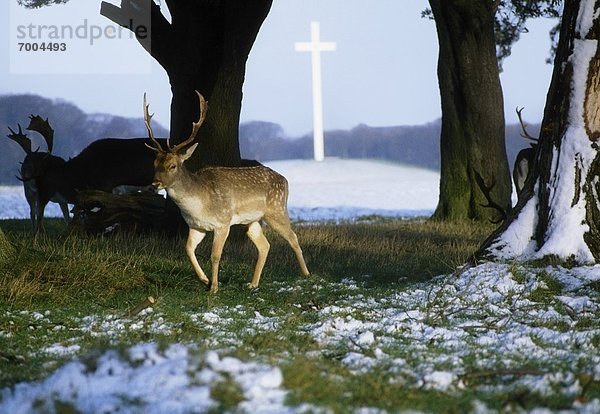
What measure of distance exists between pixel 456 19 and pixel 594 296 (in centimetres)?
939

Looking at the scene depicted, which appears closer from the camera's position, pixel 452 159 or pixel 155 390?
pixel 155 390

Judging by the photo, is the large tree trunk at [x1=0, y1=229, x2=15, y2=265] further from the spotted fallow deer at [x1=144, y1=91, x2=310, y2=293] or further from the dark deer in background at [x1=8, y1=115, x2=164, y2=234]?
the dark deer in background at [x1=8, y1=115, x2=164, y2=234]

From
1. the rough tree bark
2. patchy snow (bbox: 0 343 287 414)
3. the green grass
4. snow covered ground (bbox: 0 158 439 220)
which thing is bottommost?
snow covered ground (bbox: 0 158 439 220)

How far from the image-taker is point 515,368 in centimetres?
489

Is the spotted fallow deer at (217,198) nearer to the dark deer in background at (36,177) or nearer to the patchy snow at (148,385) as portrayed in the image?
the patchy snow at (148,385)

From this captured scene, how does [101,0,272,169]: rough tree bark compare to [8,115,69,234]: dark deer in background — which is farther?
[8,115,69,234]: dark deer in background

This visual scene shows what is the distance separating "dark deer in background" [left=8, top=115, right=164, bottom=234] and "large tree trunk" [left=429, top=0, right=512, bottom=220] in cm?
502

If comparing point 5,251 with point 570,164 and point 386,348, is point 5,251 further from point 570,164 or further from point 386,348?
point 570,164

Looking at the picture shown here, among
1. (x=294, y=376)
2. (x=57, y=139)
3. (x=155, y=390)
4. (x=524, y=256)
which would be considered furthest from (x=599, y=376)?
(x=57, y=139)

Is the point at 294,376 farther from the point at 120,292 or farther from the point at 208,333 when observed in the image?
the point at 120,292

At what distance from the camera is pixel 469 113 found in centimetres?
1630

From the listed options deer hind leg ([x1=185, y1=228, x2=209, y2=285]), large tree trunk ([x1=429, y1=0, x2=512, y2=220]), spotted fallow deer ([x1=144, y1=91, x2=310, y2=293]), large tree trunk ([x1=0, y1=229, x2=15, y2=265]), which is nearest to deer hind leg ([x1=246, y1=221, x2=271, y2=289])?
spotted fallow deer ([x1=144, y1=91, x2=310, y2=293])

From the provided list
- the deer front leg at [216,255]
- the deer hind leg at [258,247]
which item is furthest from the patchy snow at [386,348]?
the deer front leg at [216,255]

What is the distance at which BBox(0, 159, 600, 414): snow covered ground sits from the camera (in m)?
4.04
